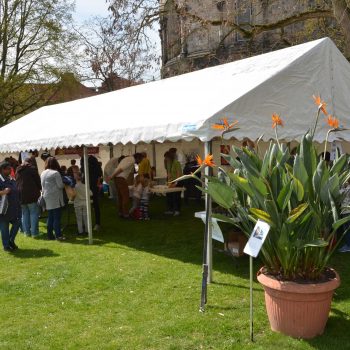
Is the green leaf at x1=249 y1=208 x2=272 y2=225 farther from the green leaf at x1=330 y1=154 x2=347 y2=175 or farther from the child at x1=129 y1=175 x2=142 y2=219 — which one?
the child at x1=129 y1=175 x2=142 y2=219

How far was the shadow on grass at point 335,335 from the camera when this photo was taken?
3951 millimetres

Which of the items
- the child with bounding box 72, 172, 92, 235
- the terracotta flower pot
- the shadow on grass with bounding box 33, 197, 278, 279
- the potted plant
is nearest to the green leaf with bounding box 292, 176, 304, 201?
the potted plant

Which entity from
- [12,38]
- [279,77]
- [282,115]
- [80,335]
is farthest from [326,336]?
[12,38]

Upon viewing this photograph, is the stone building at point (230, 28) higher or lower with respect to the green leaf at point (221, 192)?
higher

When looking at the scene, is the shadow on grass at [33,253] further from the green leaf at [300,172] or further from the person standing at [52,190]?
the green leaf at [300,172]

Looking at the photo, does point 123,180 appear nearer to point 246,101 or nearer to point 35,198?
point 35,198

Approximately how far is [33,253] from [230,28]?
40.5 ft

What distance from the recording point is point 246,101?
5.82 meters

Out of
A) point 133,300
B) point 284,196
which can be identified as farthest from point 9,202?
point 284,196

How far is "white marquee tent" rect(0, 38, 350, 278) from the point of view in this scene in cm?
577

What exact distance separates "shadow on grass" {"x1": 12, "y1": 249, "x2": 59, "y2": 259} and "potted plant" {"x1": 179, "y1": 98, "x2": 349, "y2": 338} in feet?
16.0

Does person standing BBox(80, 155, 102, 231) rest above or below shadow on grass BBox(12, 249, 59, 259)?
above

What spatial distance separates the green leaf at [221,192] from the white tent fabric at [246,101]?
1371 mm

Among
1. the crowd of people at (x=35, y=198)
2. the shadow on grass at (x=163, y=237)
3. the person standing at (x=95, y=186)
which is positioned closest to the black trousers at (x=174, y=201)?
the shadow on grass at (x=163, y=237)
